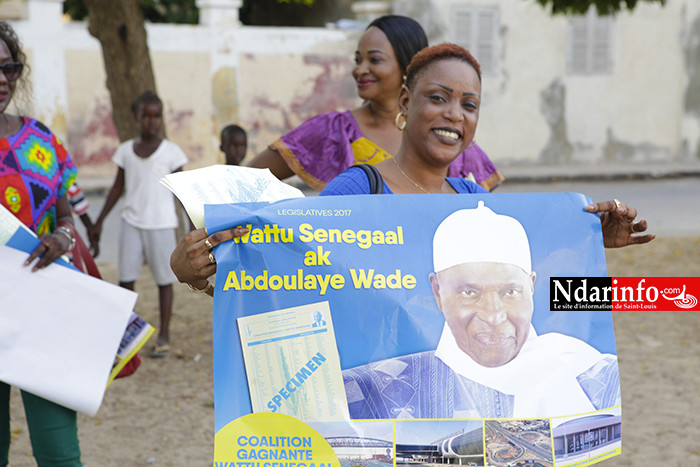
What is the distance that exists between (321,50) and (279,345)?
1518cm

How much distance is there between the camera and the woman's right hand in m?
2.01

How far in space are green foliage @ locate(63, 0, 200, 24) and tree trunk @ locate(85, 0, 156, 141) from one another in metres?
13.8

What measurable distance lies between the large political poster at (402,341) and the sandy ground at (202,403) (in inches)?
87.2

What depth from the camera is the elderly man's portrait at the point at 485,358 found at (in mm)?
2047

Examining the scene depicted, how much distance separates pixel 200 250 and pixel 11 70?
1.38 m

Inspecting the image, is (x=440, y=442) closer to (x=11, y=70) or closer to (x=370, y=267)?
(x=370, y=267)

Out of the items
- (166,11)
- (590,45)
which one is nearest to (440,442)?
(590,45)

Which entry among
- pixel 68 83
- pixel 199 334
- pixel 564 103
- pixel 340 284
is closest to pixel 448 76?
pixel 340 284

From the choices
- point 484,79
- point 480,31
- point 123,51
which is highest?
point 480,31

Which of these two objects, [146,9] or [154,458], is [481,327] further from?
[146,9]

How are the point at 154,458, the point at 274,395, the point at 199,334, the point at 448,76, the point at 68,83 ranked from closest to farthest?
the point at 274,395 < the point at 448,76 < the point at 154,458 < the point at 199,334 < the point at 68,83

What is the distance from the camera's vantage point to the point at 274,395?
2.01 m

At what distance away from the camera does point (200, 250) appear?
2021 mm

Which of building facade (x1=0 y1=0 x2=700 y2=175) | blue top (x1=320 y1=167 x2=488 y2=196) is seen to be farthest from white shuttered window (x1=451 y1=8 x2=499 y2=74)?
blue top (x1=320 y1=167 x2=488 y2=196)
